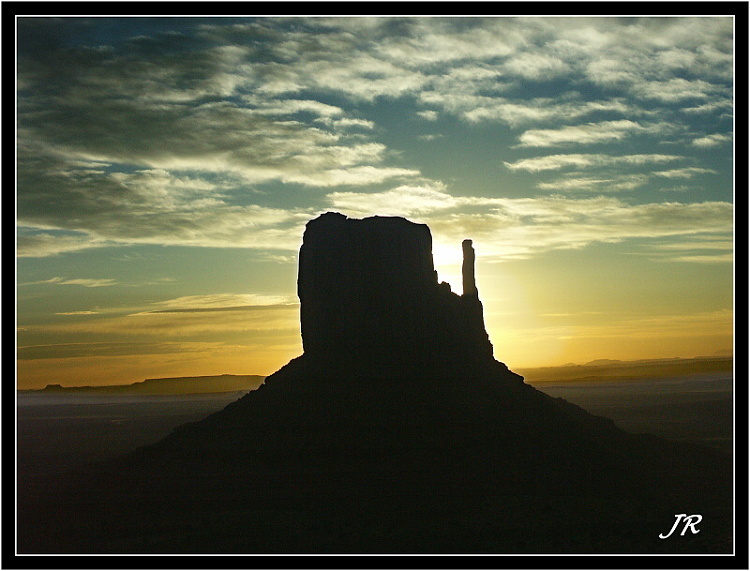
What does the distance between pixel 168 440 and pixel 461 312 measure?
32.5 metres

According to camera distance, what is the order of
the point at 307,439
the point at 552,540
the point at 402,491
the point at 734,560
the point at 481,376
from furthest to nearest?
the point at 481,376 < the point at 307,439 < the point at 402,491 < the point at 552,540 < the point at 734,560

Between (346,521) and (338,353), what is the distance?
866 inches

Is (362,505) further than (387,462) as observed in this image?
No

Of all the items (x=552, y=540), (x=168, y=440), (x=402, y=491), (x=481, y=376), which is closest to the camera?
(x=552, y=540)

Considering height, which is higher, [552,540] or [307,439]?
[307,439]

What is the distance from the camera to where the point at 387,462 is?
205 feet

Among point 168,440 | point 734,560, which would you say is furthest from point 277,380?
point 734,560

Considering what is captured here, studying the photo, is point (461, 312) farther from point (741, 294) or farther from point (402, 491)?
point (741, 294)

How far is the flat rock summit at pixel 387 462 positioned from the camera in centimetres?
5406

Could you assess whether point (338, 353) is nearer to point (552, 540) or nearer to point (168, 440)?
point (168, 440)

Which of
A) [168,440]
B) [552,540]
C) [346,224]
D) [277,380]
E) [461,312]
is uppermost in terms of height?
[346,224]

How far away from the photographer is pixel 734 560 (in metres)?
26.6

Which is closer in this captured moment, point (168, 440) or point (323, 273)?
point (168, 440)

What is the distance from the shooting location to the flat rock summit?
54062 mm
